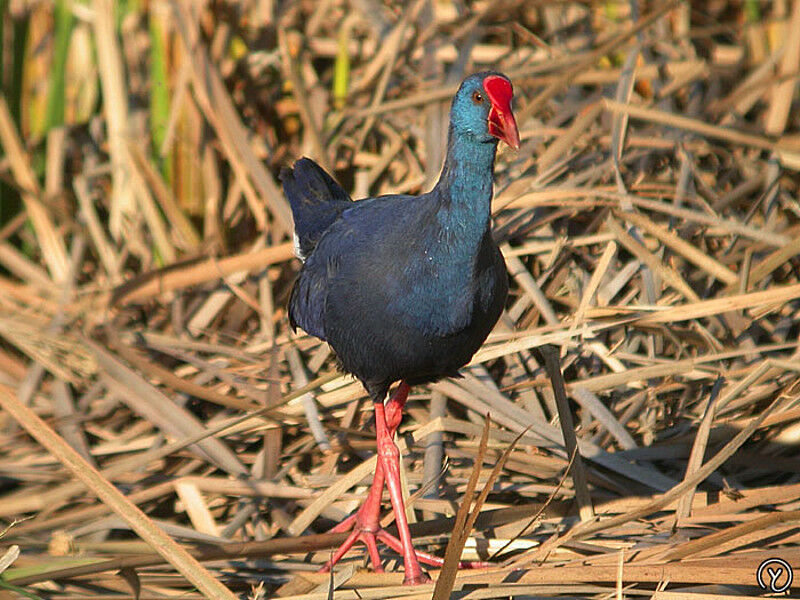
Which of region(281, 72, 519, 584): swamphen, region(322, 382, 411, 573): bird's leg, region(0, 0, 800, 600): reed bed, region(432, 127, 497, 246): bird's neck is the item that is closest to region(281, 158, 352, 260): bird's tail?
region(281, 72, 519, 584): swamphen

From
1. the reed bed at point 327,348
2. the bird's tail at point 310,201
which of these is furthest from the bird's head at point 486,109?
the bird's tail at point 310,201

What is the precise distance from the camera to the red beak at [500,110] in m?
2.07

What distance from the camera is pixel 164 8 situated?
158 inches

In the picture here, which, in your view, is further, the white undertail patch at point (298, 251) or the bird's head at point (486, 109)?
the white undertail patch at point (298, 251)

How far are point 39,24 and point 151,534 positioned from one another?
10.5 feet

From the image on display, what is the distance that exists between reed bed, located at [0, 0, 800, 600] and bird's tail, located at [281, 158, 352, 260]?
0.37m

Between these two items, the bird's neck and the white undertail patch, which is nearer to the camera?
the bird's neck

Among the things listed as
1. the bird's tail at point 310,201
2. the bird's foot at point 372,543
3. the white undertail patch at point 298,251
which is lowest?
the bird's foot at point 372,543

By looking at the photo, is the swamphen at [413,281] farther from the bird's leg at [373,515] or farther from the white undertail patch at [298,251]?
the white undertail patch at [298,251]

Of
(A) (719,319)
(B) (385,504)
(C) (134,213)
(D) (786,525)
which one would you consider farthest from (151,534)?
(C) (134,213)

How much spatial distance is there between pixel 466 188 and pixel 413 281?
0.25 metres

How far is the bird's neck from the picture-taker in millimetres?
2150

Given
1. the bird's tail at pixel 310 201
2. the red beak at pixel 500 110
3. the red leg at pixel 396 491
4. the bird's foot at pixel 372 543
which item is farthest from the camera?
the bird's tail at pixel 310 201

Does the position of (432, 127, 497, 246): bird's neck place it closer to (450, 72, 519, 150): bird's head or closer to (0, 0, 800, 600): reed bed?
(450, 72, 519, 150): bird's head
